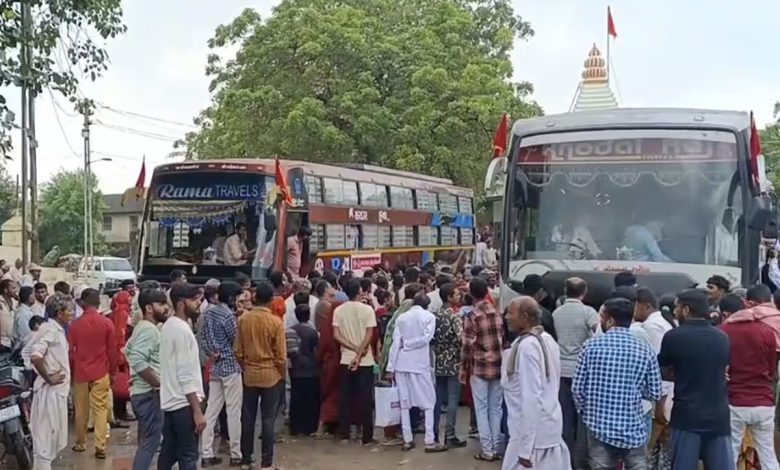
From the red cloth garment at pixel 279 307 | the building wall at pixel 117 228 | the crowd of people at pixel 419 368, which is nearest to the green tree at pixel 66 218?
the building wall at pixel 117 228

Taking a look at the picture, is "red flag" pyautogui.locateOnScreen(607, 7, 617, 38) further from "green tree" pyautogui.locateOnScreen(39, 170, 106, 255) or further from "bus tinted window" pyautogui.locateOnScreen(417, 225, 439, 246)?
"green tree" pyautogui.locateOnScreen(39, 170, 106, 255)

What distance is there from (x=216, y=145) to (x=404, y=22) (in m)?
8.16

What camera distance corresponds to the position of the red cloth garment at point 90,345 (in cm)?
918

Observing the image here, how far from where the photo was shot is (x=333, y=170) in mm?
20078

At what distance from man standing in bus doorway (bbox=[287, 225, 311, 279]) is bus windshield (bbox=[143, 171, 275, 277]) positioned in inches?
28.6

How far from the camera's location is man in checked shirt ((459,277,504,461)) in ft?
28.9

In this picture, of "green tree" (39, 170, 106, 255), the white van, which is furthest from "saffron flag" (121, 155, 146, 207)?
"green tree" (39, 170, 106, 255)

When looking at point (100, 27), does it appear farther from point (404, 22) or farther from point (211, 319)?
point (404, 22)

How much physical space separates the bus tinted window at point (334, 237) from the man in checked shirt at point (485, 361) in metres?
10.0

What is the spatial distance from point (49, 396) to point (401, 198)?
1605cm

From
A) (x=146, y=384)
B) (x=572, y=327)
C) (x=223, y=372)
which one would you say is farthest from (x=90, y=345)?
(x=572, y=327)

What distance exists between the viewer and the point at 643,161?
10.4 metres

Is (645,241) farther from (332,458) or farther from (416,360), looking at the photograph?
(332,458)

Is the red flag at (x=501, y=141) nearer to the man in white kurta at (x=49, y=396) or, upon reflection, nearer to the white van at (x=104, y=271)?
the man in white kurta at (x=49, y=396)
